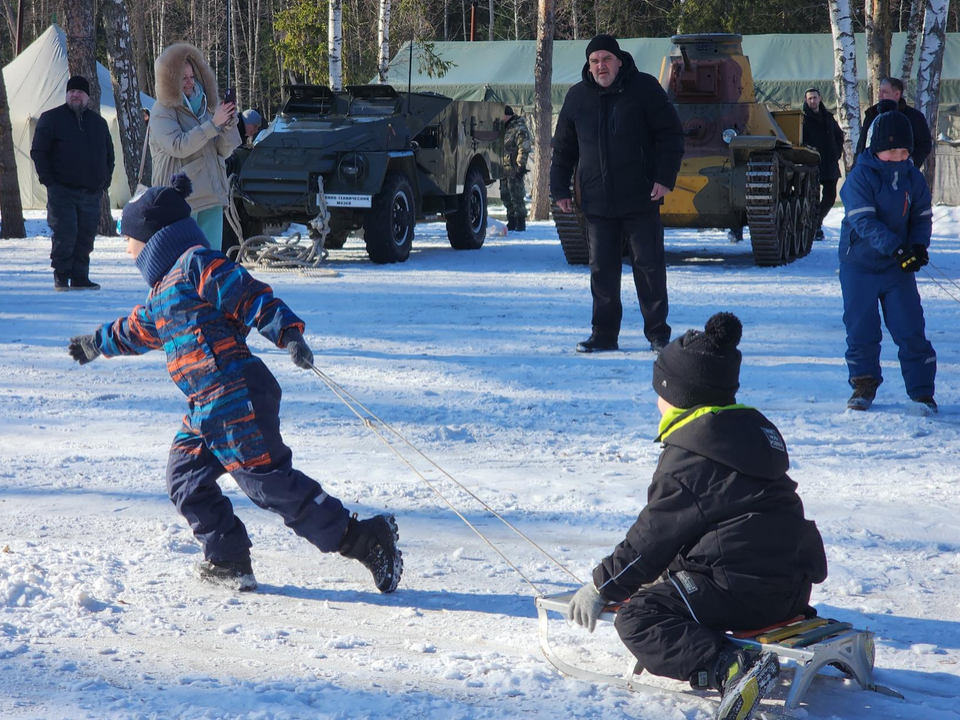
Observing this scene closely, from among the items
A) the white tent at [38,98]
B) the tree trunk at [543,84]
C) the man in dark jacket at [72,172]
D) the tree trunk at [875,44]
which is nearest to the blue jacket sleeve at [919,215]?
the man in dark jacket at [72,172]

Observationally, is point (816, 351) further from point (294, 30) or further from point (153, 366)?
point (294, 30)

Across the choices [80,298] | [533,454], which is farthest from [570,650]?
[80,298]

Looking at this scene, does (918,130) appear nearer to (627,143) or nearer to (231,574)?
(627,143)

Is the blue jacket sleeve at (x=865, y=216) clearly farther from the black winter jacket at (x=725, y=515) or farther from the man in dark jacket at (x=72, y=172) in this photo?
the man in dark jacket at (x=72, y=172)

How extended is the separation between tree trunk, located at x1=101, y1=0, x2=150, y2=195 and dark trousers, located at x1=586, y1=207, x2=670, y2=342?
9416 millimetres

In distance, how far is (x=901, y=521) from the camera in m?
4.35

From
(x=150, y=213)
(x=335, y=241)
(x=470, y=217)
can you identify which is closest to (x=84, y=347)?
(x=150, y=213)

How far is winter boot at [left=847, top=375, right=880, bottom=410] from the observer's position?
596cm

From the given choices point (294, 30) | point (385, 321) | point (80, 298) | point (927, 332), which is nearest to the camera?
point (927, 332)

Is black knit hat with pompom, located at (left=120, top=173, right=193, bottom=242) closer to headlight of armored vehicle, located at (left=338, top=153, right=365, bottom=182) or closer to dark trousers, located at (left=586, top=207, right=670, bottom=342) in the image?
dark trousers, located at (left=586, top=207, right=670, bottom=342)

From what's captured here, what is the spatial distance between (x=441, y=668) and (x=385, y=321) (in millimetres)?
5987

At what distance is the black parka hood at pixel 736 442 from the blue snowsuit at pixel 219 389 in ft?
3.95

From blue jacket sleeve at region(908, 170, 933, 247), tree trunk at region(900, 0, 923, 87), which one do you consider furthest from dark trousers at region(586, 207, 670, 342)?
tree trunk at region(900, 0, 923, 87)

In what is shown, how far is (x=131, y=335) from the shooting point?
3.71 meters
